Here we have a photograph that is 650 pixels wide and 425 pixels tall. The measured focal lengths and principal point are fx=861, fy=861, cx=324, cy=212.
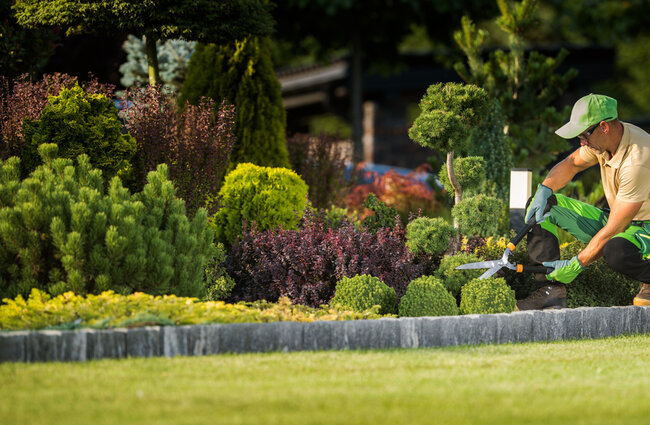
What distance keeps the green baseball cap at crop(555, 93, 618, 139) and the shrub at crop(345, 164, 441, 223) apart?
4.62 m

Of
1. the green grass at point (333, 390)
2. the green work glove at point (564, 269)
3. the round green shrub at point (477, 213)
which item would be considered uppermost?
the round green shrub at point (477, 213)

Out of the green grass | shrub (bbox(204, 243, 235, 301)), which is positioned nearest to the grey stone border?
the green grass

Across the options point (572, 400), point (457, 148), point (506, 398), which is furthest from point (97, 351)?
point (457, 148)

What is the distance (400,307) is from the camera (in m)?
6.96

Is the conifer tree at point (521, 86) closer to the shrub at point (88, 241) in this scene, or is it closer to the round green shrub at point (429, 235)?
the round green shrub at point (429, 235)

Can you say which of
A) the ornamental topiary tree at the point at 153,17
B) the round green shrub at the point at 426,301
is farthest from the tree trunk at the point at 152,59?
the round green shrub at the point at 426,301

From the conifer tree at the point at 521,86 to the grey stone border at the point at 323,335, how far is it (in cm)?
396

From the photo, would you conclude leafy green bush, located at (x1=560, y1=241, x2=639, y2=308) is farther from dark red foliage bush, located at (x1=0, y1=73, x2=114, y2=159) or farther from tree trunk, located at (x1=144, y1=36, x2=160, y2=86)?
tree trunk, located at (x1=144, y1=36, x2=160, y2=86)

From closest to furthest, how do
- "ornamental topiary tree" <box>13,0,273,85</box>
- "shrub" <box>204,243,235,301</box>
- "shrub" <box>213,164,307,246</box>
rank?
"shrub" <box>204,243,235,301</box> < "shrub" <box>213,164,307,246</box> < "ornamental topiary tree" <box>13,0,273,85</box>

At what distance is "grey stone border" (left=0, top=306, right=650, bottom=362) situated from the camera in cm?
532

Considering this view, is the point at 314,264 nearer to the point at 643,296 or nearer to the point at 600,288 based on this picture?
the point at 600,288

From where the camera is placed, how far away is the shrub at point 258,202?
8.91m

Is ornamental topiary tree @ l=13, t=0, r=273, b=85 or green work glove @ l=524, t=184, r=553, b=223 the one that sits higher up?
ornamental topiary tree @ l=13, t=0, r=273, b=85

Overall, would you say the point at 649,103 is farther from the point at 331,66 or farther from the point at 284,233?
the point at 284,233
